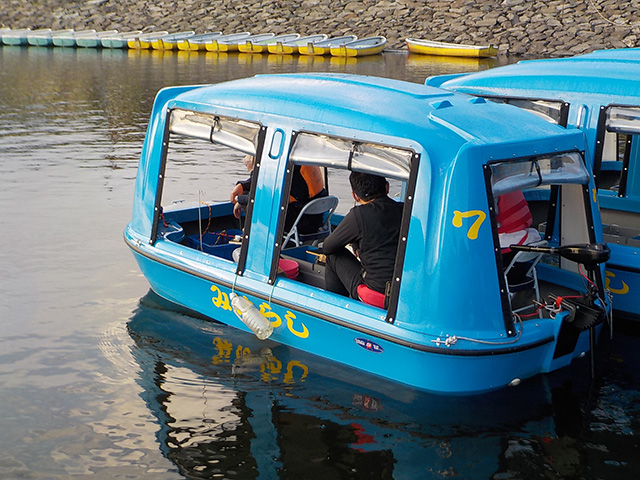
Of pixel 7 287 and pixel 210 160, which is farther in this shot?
pixel 210 160

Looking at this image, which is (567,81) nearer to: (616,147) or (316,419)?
(616,147)

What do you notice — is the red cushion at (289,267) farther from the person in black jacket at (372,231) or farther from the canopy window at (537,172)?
the canopy window at (537,172)

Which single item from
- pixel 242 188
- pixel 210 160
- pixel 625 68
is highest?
pixel 625 68

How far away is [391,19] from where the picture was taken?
144 ft

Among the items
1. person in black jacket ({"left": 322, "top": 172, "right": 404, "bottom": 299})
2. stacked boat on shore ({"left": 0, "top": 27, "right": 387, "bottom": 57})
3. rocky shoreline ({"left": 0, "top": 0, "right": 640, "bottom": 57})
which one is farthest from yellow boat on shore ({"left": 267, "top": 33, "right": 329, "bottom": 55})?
person in black jacket ({"left": 322, "top": 172, "right": 404, "bottom": 299})

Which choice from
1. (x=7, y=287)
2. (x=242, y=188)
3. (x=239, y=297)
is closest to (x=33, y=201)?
(x=7, y=287)

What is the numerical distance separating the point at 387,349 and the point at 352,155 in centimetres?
147

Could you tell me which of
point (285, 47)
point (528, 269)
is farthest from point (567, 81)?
point (285, 47)

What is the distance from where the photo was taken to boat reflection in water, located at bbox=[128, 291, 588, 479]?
19.0ft

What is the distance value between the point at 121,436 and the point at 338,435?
1.56m

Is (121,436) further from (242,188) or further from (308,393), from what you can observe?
(242,188)

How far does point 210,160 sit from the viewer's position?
643 inches

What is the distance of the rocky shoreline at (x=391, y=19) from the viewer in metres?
38.3

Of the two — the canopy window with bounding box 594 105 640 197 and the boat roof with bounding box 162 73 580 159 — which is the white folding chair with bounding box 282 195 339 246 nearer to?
the boat roof with bounding box 162 73 580 159
